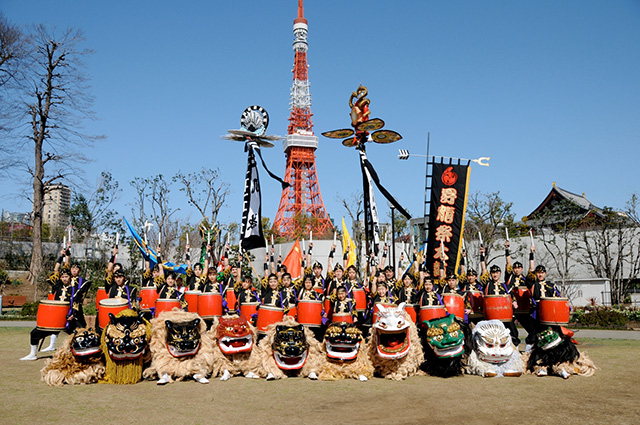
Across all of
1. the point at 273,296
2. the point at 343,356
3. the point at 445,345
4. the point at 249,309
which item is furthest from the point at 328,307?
the point at 445,345

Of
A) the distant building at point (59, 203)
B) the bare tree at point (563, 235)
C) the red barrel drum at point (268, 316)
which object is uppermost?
the distant building at point (59, 203)

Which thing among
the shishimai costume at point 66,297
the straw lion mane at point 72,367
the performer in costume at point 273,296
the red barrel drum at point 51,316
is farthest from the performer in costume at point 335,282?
the red barrel drum at point 51,316

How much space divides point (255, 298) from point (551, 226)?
25301mm

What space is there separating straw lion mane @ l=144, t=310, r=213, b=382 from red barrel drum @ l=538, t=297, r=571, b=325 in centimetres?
527

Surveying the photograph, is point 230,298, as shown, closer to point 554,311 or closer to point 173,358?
point 173,358

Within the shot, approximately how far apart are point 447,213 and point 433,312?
444cm

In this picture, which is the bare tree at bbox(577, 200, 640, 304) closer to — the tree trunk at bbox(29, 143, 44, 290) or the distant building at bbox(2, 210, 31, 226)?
the tree trunk at bbox(29, 143, 44, 290)

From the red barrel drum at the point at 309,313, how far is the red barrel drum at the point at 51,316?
408 centimetres

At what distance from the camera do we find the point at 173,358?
729 cm

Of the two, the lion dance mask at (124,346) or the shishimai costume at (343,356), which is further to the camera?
the shishimai costume at (343,356)

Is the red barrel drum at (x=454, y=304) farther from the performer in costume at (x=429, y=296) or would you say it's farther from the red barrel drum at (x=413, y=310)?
the red barrel drum at (x=413, y=310)

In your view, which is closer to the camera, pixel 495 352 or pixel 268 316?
pixel 495 352

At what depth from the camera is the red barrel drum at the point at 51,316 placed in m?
8.38

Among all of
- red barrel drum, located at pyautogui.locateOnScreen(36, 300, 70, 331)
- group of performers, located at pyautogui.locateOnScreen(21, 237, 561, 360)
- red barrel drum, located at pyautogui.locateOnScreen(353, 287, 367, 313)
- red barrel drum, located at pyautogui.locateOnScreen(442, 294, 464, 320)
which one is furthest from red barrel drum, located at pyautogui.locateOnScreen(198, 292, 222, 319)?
red barrel drum, located at pyautogui.locateOnScreen(442, 294, 464, 320)
